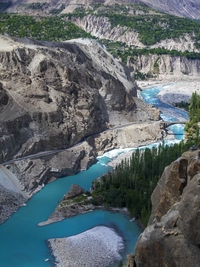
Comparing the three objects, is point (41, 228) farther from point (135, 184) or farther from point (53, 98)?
point (53, 98)

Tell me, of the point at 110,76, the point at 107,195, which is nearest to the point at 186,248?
the point at 107,195

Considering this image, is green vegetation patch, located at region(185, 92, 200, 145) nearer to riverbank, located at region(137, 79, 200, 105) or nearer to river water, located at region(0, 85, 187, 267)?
river water, located at region(0, 85, 187, 267)

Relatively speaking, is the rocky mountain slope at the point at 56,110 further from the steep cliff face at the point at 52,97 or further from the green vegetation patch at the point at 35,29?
the green vegetation patch at the point at 35,29

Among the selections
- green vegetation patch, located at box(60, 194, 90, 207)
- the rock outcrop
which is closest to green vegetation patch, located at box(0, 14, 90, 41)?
the rock outcrop

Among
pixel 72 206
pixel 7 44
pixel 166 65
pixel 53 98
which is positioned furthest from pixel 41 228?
pixel 166 65

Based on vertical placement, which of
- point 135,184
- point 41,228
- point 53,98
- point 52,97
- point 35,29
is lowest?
point 41,228
